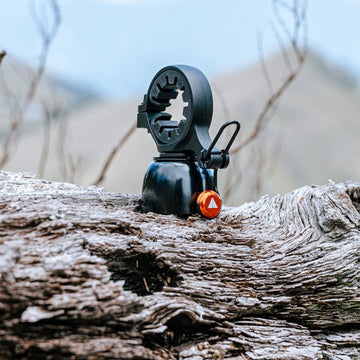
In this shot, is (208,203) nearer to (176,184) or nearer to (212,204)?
(212,204)

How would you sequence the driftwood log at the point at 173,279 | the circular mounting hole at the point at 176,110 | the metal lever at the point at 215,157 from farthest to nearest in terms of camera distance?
1. the circular mounting hole at the point at 176,110
2. the metal lever at the point at 215,157
3. the driftwood log at the point at 173,279

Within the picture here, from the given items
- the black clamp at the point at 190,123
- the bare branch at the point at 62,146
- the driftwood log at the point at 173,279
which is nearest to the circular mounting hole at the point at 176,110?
the black clamp at the point at 190,123

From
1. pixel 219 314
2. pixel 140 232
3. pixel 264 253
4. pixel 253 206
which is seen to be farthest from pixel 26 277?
pixel 253 206

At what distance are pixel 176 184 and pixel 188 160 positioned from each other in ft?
0.35

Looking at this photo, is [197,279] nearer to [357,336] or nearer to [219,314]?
[219,314]

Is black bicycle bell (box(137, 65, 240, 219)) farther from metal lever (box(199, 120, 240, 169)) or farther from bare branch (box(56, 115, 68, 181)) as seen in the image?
bare branch (box(56, 115, 68, 181))

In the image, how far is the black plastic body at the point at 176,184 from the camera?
1.60 m

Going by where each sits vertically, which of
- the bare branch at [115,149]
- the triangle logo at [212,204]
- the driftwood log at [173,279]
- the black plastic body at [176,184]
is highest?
the bare branch at [115,149]

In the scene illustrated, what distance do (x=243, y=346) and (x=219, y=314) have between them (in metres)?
0.11

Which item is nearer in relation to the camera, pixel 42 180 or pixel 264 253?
pixel 264 253

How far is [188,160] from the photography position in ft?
5.43

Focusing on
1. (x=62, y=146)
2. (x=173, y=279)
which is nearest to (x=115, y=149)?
(x=62, y=146)

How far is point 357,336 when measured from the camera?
1563mm

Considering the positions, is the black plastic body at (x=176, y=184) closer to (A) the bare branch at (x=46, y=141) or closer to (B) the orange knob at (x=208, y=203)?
(B) the orange knob at (x=208, y=203)
